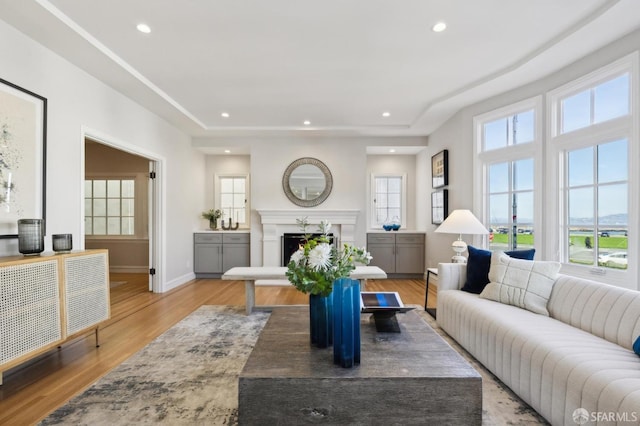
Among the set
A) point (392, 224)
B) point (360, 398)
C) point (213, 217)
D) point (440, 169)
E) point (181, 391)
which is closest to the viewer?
point (360, 398)

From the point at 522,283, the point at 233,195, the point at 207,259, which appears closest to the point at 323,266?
the point at 522,283

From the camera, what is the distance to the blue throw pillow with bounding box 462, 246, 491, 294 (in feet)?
9.36

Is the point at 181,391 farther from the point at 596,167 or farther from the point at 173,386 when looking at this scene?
the point at 596,167

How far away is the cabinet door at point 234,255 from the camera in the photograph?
5.71m

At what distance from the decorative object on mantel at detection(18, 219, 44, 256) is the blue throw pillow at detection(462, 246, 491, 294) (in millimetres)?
3612

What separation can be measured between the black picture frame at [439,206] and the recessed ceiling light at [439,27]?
2742 millimetres

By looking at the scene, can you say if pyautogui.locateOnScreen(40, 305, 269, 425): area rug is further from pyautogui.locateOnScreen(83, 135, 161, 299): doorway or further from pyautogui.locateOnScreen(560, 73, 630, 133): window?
pyautogui.locateOnScreen(83, 135, 161, 299): doorway

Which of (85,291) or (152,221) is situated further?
(152,221)


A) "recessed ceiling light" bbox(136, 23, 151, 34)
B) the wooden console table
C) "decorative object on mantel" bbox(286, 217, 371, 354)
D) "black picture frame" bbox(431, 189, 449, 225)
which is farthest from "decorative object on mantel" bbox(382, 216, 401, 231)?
"recessed ceiling light" bbox(136, 23, 151, 34)

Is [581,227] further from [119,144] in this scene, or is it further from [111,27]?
[119,144]

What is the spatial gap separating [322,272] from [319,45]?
7.03ft

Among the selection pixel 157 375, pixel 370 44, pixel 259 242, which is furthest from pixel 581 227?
pixel 259 242

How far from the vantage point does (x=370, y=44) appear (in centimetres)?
272

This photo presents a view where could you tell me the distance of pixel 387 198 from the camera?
6375mm
